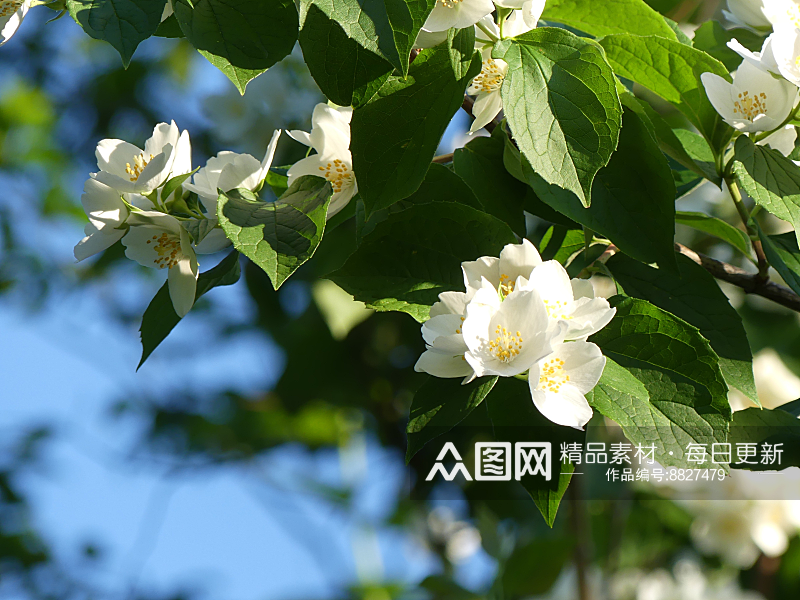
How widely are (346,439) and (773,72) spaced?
4.11ft

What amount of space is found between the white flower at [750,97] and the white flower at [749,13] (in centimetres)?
21

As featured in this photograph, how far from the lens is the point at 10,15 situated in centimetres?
52

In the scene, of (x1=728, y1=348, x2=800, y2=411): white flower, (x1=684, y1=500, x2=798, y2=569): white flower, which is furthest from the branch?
(x1=684, y1=500, x2=798, y2=569): white flower

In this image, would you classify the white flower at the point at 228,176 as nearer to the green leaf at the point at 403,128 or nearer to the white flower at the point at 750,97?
the green leaf at the point at 403,128

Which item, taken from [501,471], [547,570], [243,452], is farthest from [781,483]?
[243,452]

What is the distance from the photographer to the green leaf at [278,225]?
1.42 feet

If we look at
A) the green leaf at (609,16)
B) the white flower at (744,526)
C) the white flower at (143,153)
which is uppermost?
the green leaf at (609,16)

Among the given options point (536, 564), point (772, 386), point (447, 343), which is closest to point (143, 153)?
point (447, 343)

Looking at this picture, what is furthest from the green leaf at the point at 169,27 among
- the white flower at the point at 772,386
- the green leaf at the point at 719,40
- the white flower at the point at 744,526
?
the white flower at the point at 744,526

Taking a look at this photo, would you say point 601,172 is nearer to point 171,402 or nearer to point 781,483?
point 781,483

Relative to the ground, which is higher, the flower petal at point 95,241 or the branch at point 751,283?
the flower petal at point 95,241

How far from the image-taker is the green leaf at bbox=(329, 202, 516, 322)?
52 cm

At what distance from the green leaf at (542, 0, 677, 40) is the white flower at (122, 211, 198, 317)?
340mm

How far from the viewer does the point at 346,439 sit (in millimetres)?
1631
